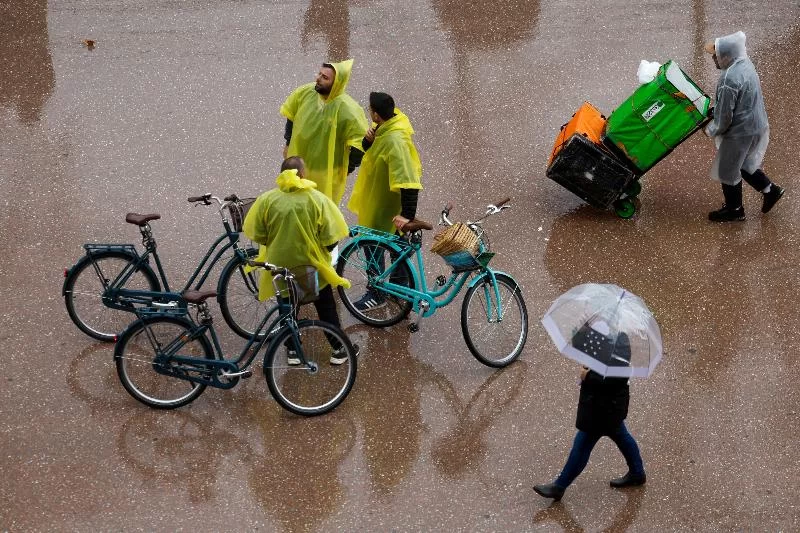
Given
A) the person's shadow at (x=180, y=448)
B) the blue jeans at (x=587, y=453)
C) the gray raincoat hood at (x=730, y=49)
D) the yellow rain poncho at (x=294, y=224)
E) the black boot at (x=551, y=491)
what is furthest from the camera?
the gray raincoat hood at (x=730, y=49)

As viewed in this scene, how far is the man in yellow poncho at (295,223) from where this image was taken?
668cm

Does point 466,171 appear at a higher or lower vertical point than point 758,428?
higher

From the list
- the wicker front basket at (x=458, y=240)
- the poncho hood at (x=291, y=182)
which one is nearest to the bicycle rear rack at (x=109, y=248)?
the poncho hood at (x=291, y=182)

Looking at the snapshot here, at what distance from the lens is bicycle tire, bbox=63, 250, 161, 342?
7.25m

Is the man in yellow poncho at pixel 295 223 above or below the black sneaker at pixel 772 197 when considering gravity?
above

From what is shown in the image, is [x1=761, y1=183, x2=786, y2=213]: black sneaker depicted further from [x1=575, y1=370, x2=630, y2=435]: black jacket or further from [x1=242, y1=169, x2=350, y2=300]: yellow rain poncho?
Answer: [x1=242, y1=169, x2=350, y2=300]: yellow rain poncho

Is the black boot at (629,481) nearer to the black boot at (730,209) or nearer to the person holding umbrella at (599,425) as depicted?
the person holding umbrella at (599,425)

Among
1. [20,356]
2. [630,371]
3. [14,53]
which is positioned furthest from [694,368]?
[14,53]

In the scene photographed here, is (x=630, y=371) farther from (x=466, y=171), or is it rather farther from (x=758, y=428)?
(x=466, y=171)

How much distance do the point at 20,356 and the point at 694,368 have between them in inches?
176

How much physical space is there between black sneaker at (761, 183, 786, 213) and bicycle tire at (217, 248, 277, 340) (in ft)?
13.5

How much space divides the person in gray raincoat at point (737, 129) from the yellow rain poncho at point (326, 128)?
2.84 metres

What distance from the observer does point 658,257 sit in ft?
27.8

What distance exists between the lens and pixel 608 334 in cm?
563
